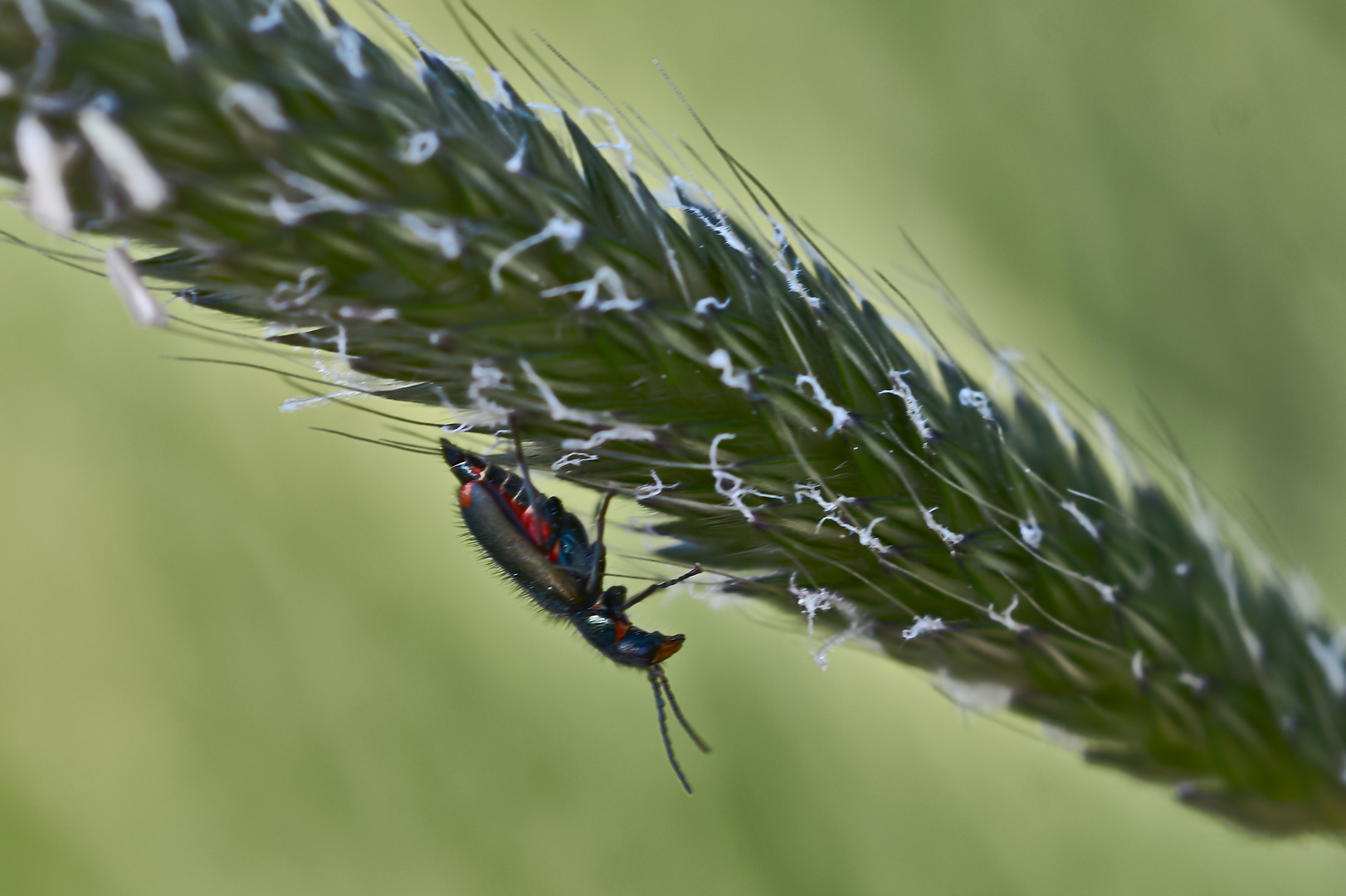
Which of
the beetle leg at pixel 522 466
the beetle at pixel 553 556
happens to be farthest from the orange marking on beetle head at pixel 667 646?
the beetle leg at pixel 522 466

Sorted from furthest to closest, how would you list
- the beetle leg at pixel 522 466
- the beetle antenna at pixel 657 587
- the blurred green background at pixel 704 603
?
1. the blurred green background at pixel 704 603
2. the beetle antenna at pixel 657 587
3. the beetle leg at pixel 522 466

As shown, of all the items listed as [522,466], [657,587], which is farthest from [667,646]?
[522,466]

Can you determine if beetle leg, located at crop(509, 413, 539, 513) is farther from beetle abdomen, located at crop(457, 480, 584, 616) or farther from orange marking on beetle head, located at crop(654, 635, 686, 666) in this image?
orange marking on beetle head, located at crop(654, 635, 686, 666)

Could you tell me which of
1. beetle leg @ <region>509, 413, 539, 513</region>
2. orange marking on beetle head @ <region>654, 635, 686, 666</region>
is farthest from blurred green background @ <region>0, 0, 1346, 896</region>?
beetle leg @ <region>509, 413, 539, 513</region>

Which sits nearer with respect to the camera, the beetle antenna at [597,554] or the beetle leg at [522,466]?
the beetle leg at [522,466]

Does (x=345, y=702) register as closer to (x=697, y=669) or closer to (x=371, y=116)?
Answer: (x=697, y=669)

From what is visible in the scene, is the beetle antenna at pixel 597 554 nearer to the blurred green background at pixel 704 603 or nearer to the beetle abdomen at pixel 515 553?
the beetle abdomen at pixel 515 553

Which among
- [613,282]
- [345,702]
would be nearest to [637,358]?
[613,282]

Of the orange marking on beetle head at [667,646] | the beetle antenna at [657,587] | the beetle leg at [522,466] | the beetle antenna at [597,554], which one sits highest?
the beetle leg at [522,466]
